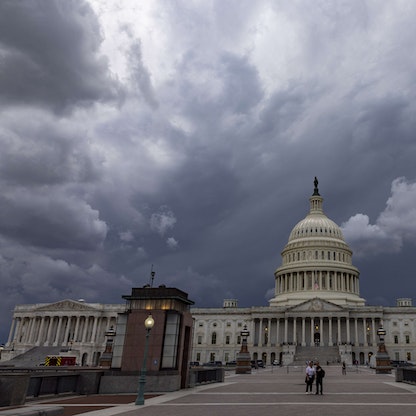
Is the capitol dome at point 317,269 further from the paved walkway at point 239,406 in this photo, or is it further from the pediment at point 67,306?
the paved walkway at point 239,406

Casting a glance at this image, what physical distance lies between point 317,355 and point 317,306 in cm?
2090

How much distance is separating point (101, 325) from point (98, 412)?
4976 inches

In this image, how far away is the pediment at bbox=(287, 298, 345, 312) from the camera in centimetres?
12175

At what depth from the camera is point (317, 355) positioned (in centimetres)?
10350

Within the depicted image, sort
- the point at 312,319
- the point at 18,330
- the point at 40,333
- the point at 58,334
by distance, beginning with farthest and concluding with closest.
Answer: the point at 18,330 → the point at 40,333 → the point at 58,334 → the point at 312,319

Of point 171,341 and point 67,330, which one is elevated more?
point 67,330

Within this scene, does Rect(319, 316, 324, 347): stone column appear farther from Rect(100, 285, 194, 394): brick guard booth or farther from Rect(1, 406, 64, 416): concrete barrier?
Rect(1, 406, 64, 416): concrete barrier

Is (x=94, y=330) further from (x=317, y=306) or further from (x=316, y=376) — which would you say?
(x=316, y=376)

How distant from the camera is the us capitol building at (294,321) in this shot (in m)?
119

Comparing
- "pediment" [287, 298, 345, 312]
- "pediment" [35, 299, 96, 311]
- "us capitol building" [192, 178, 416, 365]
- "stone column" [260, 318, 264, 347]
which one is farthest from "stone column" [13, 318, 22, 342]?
"pediment" [287, 298, 345, 312]

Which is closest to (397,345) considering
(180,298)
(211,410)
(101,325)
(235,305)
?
(235,305)

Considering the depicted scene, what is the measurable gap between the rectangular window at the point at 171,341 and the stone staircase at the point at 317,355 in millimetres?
72905

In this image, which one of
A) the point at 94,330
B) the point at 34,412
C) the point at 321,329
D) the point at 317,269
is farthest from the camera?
the point at 317,269

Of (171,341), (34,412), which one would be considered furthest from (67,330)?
(34,412)
